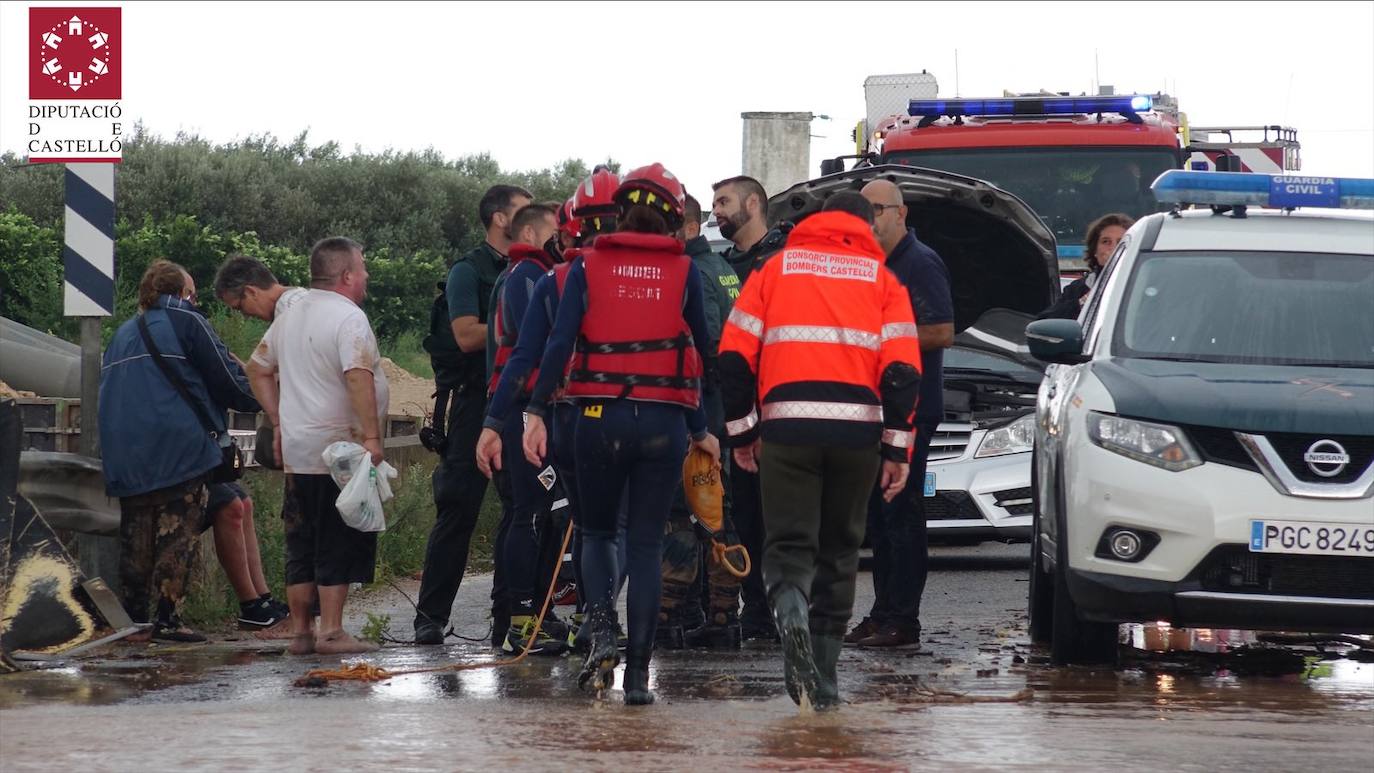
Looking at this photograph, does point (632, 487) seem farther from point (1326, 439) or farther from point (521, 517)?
point (1326, 439)

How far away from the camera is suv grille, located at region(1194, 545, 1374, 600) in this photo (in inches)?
302

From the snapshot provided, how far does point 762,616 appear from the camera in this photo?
9727 mm

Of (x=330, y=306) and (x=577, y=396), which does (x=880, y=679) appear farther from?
(x=330, y=306)

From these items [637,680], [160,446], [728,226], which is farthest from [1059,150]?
[637,680]

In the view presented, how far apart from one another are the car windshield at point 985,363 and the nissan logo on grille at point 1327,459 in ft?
19.4

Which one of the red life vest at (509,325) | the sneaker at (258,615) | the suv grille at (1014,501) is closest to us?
the red life vest at (509,325)

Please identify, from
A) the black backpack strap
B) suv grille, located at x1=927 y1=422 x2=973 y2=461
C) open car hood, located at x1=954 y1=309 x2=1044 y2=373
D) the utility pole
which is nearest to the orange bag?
the black backpack strap

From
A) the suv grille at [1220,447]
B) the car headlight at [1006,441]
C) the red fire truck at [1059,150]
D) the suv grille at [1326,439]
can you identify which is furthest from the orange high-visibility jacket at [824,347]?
the red fire truck at [1059,150]

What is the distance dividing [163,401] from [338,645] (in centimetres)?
154

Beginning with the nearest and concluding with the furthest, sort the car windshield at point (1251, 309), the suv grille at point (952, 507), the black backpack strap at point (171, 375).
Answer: the car windshield at point (1251, 309)
the black backpack strap at point (171, 375)
the suv grille at point (952, 507)

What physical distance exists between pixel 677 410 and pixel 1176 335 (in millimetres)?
2460

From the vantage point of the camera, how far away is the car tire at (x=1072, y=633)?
27.6 ft

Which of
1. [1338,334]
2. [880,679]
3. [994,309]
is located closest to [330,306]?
[880,679]

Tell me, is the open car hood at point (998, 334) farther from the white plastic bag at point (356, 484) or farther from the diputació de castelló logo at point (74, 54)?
the diputació de castelló logo at point (74, 54)
